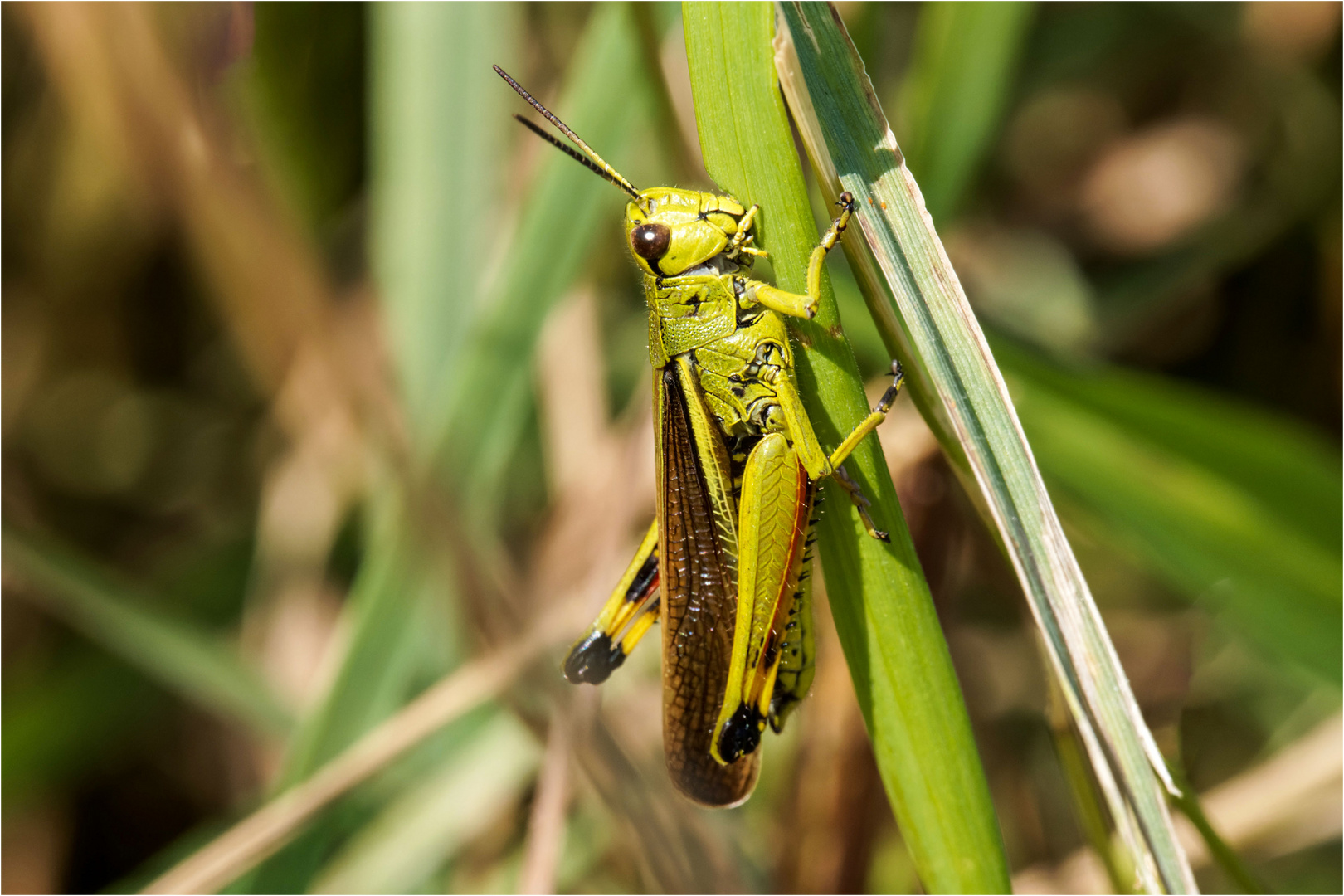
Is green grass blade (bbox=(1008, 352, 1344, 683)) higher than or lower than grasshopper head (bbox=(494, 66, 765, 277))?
lower

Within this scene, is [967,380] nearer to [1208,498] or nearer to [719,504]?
[719,504]

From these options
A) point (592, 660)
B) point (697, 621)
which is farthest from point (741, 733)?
point (592, 660)

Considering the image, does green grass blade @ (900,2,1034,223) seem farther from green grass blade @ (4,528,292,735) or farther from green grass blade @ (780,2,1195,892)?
green grass blade @ (4,528,292,735)

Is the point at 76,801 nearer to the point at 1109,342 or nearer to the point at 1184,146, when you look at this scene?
the point at 1109,342

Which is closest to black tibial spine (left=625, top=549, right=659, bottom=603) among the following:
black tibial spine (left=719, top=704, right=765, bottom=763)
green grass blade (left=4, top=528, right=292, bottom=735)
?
black tibial spine (left=719, top=704, right=765, bottom=763)

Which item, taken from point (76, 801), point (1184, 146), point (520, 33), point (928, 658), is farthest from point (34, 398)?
point (1184, 146)
